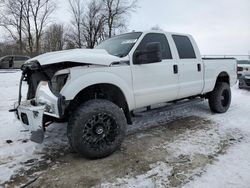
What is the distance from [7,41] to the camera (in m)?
39.9

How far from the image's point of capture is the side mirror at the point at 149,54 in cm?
414

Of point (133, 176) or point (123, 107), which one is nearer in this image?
point (133, 176)

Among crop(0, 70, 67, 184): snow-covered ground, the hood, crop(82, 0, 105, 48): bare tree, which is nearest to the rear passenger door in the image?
the hood

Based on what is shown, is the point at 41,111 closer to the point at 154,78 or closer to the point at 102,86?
the point at 102,86

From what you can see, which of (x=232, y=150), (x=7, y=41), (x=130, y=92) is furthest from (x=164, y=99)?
(x=7, y=41)

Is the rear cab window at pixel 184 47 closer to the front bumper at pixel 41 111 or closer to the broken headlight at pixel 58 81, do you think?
the broken headlight at pixel 58 81

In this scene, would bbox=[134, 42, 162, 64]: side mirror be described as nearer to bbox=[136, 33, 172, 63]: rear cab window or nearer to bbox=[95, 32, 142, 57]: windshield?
bbox=[95, 32, 142, 57]: windshield

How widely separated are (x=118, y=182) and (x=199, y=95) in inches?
152

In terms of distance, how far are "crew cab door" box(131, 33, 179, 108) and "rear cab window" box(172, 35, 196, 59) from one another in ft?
1.17

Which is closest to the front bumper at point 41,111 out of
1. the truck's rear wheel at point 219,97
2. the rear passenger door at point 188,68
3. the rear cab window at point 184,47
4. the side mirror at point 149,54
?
the side mirror at point 149,54

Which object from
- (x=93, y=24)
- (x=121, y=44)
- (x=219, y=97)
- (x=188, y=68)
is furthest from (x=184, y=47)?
(x=93, y=24)

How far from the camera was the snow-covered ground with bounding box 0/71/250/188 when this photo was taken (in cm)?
313

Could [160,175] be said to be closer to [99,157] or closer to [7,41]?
[99,157]

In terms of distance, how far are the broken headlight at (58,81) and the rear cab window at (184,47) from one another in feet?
8.78
